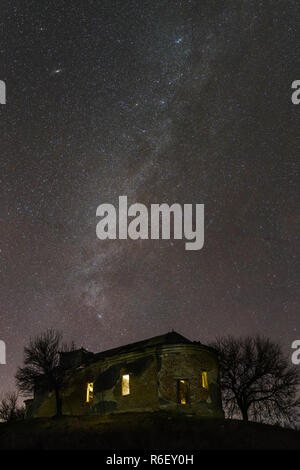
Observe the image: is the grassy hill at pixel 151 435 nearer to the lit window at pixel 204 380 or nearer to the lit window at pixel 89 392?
the lit window at pixel 204 380

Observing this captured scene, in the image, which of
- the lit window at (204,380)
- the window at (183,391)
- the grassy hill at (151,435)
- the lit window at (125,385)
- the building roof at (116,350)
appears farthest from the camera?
the building roof at (116,350)

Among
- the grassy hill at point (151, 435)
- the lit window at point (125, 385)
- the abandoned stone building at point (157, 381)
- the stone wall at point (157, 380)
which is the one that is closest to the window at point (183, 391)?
the abandoned stone building at point (157, 381)

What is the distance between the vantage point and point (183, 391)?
27.5 metres

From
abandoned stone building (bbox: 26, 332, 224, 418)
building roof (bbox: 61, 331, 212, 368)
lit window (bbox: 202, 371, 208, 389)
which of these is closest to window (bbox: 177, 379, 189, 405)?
abandoned stone building (bbox: 26, 332, 224, 418)

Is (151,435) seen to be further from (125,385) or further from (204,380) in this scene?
(125,385)

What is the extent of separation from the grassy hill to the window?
1.57 metres

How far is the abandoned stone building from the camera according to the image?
86.8 ft

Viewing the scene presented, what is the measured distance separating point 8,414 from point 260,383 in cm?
3992

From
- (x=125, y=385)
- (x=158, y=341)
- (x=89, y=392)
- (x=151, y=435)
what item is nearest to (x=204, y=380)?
(x=158, y=341)

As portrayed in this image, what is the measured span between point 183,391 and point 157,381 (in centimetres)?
217

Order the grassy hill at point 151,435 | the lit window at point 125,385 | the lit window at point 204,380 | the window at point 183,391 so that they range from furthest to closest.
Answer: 1. the lit window at point 125,385
2. the lit window at point 204,380
3. the window at point 183,391
4. the grassy hill at point 151,435

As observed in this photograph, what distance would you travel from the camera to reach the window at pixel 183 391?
26422 mm
